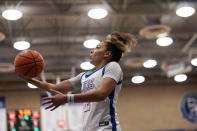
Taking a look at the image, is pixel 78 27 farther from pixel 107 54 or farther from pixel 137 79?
pixel 107 54

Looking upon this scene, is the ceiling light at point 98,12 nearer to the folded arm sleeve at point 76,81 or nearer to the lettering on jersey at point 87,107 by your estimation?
the folded arm sleeve at point 76,81

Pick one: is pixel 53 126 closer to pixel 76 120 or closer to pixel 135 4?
pixel 76 120

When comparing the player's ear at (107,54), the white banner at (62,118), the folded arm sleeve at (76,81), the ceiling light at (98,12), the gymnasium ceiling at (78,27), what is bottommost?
the folded arm sleeve at (76,81)

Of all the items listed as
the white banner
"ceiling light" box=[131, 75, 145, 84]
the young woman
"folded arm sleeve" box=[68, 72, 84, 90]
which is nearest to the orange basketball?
the young woman

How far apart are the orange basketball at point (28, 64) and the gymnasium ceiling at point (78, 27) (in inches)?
205

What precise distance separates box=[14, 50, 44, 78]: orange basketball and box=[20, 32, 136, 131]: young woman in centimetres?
10

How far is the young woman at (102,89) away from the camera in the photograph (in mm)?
3006

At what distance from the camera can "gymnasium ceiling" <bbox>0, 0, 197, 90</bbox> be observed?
956cm

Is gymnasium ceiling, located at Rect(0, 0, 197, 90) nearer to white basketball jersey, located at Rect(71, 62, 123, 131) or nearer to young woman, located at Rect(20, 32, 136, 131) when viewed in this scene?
young woman, located at Rect(20, 32, 136, 131)

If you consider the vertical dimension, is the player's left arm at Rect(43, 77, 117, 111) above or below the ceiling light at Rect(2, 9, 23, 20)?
below

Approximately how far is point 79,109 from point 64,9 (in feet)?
22.4

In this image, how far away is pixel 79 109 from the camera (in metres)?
15.7

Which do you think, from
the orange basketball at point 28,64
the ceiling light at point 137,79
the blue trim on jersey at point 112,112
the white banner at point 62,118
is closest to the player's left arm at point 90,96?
the blue trim on jersey at point 112,112

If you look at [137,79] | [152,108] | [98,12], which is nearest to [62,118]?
[137,79]
